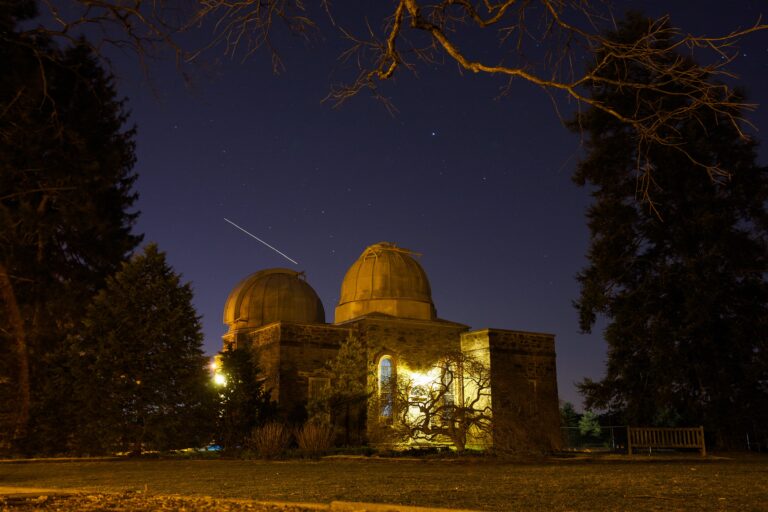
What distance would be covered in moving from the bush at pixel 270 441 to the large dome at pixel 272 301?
11.7 metres

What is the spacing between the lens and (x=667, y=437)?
1998cm

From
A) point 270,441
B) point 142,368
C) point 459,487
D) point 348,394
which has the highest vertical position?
point 142,368

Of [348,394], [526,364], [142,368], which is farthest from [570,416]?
[142,368]

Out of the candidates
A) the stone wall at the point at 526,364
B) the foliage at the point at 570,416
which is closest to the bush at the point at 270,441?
the stone wall at the point at 526,364

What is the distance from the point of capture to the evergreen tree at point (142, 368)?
18.3m

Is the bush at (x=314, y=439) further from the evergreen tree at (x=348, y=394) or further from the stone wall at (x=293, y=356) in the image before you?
the stone wall at (x=293, y=356)

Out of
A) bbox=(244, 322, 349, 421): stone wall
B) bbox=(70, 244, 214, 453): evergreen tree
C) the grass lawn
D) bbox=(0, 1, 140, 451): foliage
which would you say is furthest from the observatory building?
the grass lawn

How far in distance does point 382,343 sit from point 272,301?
626cm

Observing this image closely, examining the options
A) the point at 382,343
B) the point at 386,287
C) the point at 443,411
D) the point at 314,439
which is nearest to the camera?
the point at 314,439

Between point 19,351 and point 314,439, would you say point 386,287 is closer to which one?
point 314,439

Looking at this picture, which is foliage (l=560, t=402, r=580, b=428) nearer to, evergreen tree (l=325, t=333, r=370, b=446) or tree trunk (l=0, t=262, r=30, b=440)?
evergreen tree (l=325, t=333, r=370, b=446)

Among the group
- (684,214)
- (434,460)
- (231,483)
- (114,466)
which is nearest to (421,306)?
(684,214)

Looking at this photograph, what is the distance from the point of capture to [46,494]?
7773 millimetres

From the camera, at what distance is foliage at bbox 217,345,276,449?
20.7 m
